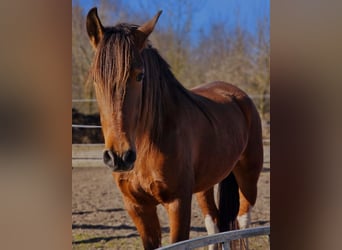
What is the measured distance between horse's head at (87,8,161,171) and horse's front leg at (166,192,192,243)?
0.62 feet

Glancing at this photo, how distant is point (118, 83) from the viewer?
123 cm

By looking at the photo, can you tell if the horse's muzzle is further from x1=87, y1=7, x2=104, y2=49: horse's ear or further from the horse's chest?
x1=87, y1=7, x2=104, y2=49: horse's ear

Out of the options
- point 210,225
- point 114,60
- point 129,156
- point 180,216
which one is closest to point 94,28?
point 114,60

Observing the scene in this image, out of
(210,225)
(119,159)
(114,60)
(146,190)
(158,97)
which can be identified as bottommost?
(210,225)

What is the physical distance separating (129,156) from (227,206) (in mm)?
408

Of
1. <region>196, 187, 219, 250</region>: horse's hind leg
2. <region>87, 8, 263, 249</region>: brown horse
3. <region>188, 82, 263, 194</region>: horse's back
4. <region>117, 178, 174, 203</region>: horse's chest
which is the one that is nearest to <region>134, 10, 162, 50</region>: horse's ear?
<region>87, 8, 263, 249</region>: brown horse

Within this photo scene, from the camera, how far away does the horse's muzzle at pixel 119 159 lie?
47.8 inches

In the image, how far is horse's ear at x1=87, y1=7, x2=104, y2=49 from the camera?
127 centimetres

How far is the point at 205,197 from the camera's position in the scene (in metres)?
1.46

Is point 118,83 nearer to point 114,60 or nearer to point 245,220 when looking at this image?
point 114,60

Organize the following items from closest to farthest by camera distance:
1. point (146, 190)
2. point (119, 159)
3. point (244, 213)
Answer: point (119, 159) < point (146, 190) < point (244, 213)

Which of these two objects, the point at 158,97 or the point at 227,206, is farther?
the point at 227,206

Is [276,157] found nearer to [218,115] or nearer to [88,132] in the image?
[218,115]

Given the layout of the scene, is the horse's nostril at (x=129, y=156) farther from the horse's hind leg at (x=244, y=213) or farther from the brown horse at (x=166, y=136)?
the horse's hind leg at (x=244, y=213)
